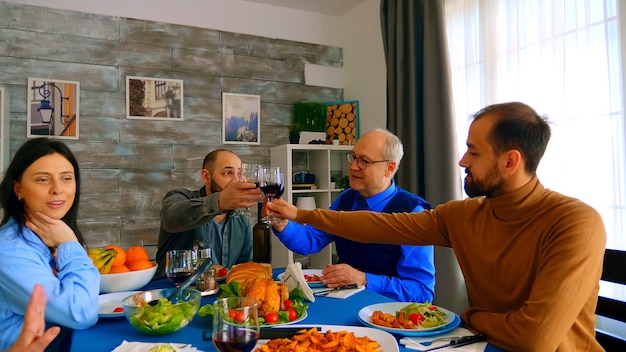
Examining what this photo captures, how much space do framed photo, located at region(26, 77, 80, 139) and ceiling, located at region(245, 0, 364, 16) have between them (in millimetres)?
1708

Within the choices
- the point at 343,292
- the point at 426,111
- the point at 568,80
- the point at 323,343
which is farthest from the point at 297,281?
the point at 426,111

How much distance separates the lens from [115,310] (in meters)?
1.30

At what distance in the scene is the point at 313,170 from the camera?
4.06 metres

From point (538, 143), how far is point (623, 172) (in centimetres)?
103

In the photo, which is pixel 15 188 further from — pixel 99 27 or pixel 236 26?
pixel 236 26

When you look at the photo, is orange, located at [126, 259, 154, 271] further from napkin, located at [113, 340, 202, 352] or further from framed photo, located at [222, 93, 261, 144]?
framed photo, located at [222, 93, 261, 144]

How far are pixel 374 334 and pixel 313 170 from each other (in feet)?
9.91

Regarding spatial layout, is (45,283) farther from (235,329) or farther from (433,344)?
(433,344)

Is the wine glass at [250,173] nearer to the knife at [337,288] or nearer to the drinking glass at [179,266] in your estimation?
the drinking glass at [179,266]

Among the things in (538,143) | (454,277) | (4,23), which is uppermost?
(4,23)

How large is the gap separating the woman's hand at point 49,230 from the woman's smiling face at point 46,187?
29mm

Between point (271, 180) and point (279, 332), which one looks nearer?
point (279, 332)

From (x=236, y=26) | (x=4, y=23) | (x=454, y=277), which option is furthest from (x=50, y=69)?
(x=454, y=277)

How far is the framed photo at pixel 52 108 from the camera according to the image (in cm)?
314
